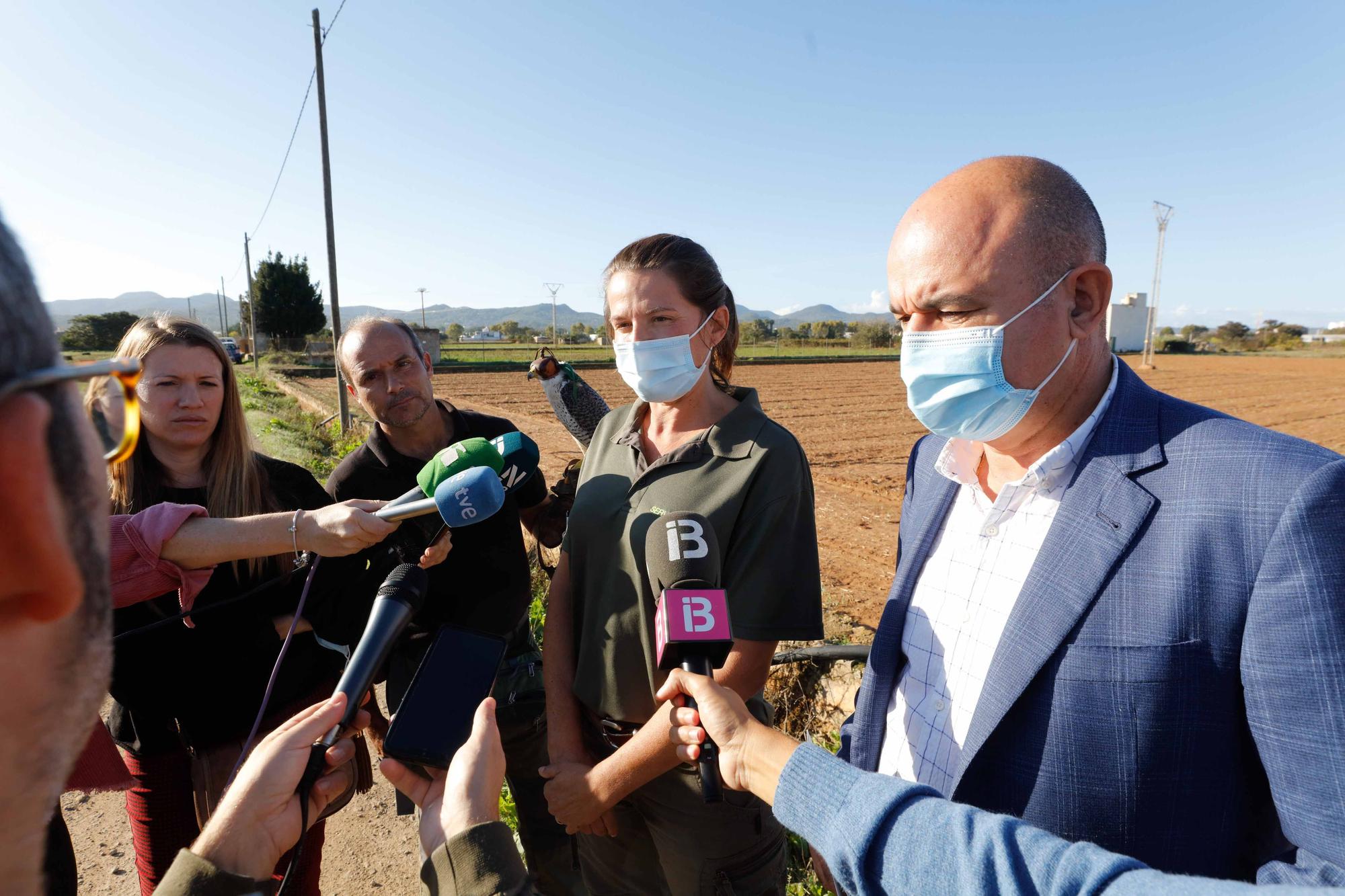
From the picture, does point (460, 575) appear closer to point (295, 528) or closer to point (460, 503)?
point (295, 528)

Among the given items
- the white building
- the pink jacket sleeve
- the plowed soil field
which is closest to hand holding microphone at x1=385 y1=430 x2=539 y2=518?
the pink jacket sleeve

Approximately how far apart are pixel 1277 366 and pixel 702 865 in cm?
6438

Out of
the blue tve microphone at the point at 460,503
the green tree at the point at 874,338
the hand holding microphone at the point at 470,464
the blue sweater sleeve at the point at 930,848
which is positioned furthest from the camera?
the green tree at the point at 874,338

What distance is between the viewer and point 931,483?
6.86ft

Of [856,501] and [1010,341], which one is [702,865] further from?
[856,501]

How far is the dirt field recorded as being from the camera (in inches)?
137

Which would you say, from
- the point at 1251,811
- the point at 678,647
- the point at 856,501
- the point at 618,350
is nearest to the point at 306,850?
the point at 678,647

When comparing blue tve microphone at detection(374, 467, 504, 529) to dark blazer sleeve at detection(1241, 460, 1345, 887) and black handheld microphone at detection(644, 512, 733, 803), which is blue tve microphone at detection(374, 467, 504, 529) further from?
dark blazer sleeve at detection(1241, 460, 1345, 887)

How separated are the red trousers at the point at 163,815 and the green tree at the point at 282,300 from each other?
5756cm

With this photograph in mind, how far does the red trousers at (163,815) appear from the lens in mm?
2533

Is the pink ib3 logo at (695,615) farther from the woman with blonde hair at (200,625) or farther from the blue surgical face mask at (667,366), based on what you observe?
the woman with blonde hair at (200,625)

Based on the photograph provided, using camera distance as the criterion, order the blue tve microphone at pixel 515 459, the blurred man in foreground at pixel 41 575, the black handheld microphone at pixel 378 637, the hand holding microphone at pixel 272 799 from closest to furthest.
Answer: the blurred man in foreground at pixel 41 575
the hand holding microphone at pixel 272 799
the black handheld microphone at pixel 378 637
the blue tve microphone at pixel 515 459

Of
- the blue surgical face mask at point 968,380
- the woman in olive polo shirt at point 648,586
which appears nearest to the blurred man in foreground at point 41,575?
the woman in olive polo shirt at point 648,586

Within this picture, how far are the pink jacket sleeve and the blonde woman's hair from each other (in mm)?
326
